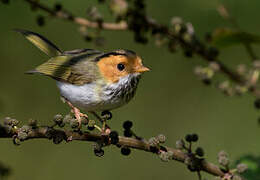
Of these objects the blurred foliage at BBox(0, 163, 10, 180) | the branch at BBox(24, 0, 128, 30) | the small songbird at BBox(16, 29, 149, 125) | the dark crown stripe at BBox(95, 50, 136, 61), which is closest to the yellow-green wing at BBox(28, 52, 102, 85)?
the small songbird at BBox(16, 29, 149, 125)

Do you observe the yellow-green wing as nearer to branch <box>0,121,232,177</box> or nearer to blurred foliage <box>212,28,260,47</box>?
blurred foliage <box>212,28,260,47</box>

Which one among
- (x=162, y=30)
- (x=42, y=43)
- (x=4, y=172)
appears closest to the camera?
(x=4, y=172)

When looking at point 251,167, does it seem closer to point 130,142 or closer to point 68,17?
point 130,142

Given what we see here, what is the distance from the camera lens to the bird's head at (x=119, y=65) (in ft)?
10.8

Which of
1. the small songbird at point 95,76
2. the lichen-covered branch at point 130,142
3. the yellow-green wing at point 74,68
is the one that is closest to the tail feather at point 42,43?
the small songbird at point 95,76

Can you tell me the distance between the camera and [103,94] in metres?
3.28

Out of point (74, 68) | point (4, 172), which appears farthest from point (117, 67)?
point (4, 172)

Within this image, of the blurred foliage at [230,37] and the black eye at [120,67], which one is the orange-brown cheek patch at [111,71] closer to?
the black eye at [120,67]

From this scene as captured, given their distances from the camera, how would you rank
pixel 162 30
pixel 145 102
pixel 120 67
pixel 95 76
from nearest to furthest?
pixel 162 30
pixel 120 67
pixel 95 76
pixel 145 102

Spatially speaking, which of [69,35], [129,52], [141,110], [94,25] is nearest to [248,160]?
[129,52]

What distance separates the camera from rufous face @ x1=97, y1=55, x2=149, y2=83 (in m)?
3.29

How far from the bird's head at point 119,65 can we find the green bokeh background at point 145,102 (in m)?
1.44

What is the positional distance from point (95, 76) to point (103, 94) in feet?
0.91

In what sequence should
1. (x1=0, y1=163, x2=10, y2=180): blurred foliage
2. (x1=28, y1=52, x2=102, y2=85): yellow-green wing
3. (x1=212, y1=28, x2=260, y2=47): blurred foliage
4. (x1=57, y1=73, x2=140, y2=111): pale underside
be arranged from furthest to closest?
1. (x1=28, y1=52, x2=102, y2=85): yellow-green wing
2. (x1=57, y1=73, x2=140, y2=111): pale underside
3. (x1=212, y1=28, x2=260, y2=47): blurred foliage
4. (x1=0, y1=163, x2=10, y2=180): blurred foliage
